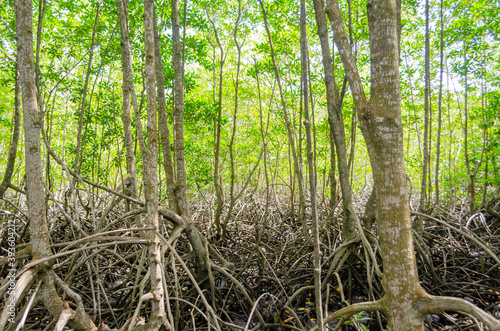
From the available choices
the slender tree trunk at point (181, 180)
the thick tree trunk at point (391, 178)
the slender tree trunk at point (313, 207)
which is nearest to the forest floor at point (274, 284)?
the slender tree trunk at point (181, 180)

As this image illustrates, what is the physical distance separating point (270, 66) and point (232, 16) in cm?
165

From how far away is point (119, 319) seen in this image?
211cm

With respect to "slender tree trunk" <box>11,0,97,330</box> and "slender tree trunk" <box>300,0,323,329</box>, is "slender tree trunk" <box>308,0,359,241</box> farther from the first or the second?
"slender tree trunk" <box>11,0,97,330</box>

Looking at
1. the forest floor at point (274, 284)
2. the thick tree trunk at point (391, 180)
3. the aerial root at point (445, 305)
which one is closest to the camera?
the aerial root at point (445, 305)

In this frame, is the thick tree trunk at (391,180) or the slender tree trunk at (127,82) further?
the slender tree trunk at (127,82)

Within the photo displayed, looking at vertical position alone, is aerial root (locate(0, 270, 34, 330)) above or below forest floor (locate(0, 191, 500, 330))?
above

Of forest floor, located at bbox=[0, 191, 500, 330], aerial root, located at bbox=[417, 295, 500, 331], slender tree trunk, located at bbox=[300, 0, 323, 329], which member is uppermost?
slender tree trunk, located at bbox=[300, 0, 323, 329]

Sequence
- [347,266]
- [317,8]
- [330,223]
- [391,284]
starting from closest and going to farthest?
[391,284] < [317,8] < [347,266] < [330,223]

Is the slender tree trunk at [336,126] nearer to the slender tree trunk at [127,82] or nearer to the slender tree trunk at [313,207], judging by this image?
the slender tree trunk at [313,207]

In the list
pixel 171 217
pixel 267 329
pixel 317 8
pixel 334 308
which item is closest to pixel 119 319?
pixel 171 217

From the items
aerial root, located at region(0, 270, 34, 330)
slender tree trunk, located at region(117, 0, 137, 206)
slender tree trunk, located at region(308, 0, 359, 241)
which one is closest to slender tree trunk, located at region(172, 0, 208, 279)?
slender tree trunk, located at region(117, 0, 137, 206)

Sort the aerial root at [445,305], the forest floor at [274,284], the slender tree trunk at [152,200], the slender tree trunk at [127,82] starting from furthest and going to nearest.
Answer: the slender tree trunk at [127,82] < the forest floor at [274,284] < the slender tree trunk at [152,200] < the aerial root at [445,305]

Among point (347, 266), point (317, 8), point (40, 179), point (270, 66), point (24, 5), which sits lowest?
point (347, 266)

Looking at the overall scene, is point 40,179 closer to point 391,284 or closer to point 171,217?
point 171,217
